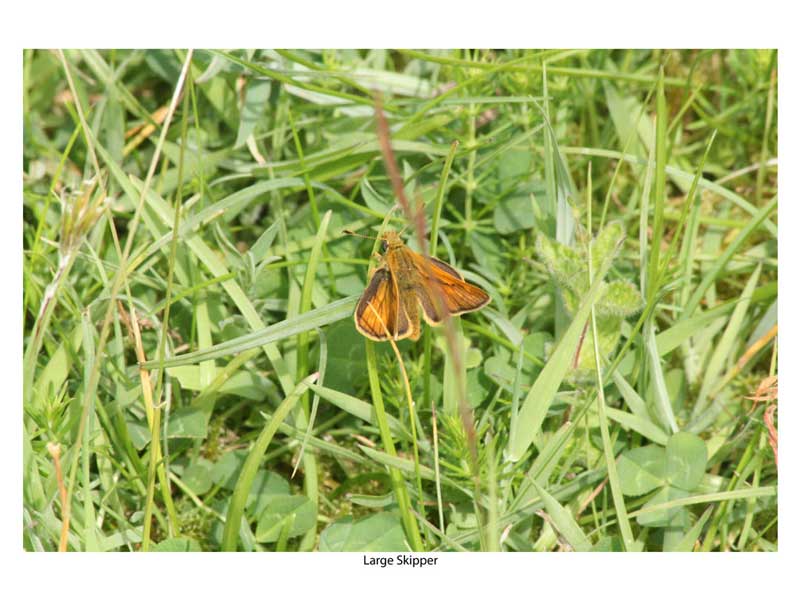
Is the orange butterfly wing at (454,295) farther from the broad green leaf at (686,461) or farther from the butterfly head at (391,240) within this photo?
the broad green leaf at (686,461)

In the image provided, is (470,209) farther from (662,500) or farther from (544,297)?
(662,500)

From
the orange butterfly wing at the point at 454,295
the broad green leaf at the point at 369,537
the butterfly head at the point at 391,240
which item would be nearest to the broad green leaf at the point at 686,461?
the orange butterfly wing at the point at 454,295

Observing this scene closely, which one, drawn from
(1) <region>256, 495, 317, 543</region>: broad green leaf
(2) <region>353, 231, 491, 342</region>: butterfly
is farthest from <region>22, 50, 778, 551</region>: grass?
(2) <region>353, 231, 491, 342</region>: butterfly

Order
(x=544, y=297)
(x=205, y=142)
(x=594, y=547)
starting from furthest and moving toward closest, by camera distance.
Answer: (x=205, y=142), (x=544, y=297), (x=594, y=547)

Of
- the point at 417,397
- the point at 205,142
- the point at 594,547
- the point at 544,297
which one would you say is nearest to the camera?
the point at 594,547

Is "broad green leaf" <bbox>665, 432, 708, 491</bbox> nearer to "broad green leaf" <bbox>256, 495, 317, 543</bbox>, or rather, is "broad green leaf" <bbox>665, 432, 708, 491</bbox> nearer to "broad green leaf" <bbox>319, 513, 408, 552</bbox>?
"broad green leaf" <bbox>319, 513, 408, 552</bbox>

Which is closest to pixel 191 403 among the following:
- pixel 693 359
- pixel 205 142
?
pixel 205 142
